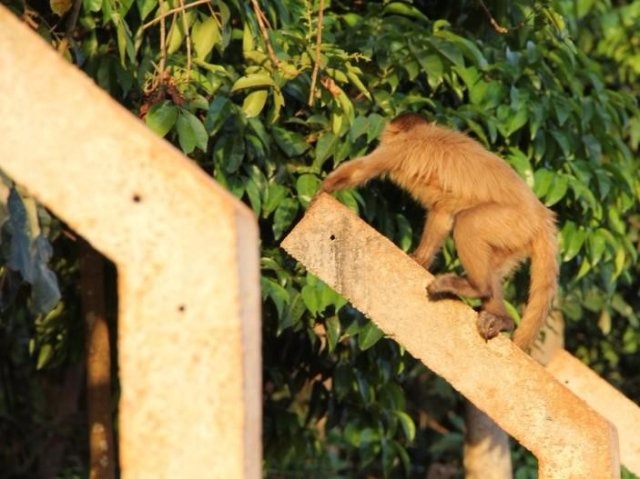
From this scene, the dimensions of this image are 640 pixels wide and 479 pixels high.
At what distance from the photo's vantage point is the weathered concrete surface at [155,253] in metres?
1.70

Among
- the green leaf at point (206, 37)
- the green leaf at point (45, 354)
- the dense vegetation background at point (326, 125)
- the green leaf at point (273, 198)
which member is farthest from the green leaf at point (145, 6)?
→ the green leaf at point (45, 354)

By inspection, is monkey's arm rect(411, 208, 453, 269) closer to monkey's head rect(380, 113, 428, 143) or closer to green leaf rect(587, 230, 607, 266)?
monkey's head rect(380, 113, 428, 143)

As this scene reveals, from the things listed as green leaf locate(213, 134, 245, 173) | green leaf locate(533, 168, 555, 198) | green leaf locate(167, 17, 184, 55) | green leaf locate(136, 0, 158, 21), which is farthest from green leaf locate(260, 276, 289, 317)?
green leaf locate(533, 168, 555, 198)

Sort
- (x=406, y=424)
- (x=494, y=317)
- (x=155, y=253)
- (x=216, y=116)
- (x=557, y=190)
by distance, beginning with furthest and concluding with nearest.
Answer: (x=406, y=424) < (x=557, y=190) < (x=216, y=116) < (x=494, y=317) < (x=155, y=253)

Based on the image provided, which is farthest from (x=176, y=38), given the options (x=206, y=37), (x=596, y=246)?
(x=596, y=246)

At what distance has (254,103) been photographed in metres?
5.10

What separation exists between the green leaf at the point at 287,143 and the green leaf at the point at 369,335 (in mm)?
724

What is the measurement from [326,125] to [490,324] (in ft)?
5.12

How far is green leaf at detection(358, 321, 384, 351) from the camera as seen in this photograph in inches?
213

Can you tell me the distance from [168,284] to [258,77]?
11.0 feet

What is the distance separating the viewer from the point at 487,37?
6.71m

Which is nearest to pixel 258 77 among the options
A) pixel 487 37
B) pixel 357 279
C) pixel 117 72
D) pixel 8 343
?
pixel 117 72

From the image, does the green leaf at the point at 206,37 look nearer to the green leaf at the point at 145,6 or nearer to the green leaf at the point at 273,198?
the green leaf at the point at 145,6

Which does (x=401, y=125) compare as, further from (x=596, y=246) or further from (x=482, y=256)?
(x=596, y=246)
